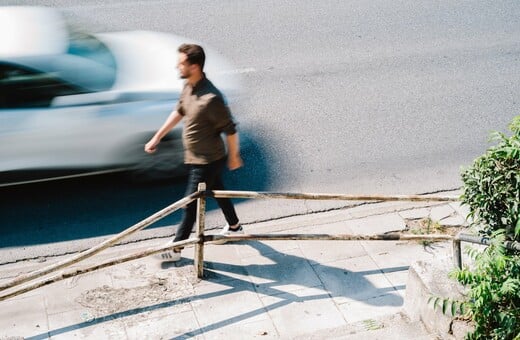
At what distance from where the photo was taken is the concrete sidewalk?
567 cm

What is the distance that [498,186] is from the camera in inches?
176

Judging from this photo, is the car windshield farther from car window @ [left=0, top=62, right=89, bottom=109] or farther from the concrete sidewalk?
the concrete sidewalk

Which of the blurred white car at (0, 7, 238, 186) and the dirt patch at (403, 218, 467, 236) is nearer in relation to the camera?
the blurred white car at (0, 7, 238, 186)

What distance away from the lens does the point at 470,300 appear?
4.90 meters

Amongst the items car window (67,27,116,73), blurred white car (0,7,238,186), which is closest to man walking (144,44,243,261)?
blurred white car (0,7,238,186)

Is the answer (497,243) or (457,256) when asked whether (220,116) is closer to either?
(457,256)

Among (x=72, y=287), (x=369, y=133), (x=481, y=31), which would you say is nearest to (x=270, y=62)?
(x=369, y=133)

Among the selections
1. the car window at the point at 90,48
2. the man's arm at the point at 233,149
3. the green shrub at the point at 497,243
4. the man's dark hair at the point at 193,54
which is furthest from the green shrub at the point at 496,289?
the car window at the point at 90,48

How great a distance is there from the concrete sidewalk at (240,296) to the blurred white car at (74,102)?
3.31ft

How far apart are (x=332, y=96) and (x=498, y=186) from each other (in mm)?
5258

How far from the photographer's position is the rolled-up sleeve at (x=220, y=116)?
18.9 feet

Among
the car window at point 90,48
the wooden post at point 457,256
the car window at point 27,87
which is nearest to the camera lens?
the wooden post at point 457,256

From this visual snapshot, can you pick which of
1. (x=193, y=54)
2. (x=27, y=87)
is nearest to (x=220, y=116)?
(x=193, y=54)

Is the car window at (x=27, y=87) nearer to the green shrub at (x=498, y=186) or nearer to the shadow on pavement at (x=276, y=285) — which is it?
the shadow on pavement at (x=276, y=285)
